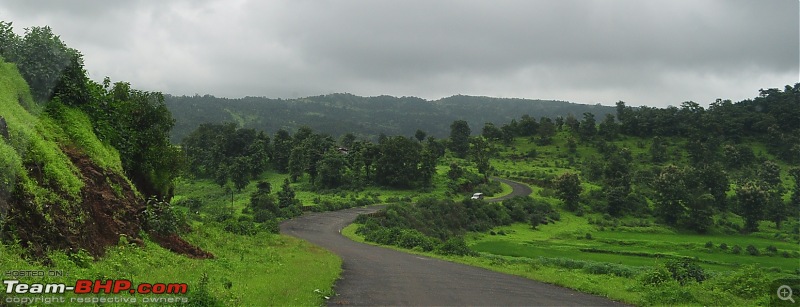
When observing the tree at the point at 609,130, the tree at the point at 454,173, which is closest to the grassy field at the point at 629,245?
the tree at the point at 454,173

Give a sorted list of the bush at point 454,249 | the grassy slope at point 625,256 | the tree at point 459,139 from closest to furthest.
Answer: the grassy slope at point 625,256 → the bush at point 454,249 → the tree at point 459,139

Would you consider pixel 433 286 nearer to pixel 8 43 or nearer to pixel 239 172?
pixel 8 43

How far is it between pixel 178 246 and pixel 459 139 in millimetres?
117406

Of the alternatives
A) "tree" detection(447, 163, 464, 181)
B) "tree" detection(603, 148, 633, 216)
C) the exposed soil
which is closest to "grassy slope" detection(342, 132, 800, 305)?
"tree" detection(603, 148, 633, 216)

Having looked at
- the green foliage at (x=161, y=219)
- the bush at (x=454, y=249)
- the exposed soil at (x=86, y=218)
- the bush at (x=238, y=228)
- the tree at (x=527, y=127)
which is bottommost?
the bush at (x=454, y=249)

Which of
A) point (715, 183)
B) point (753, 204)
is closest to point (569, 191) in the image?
point (753, 204)

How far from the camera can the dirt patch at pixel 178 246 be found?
1827 cm

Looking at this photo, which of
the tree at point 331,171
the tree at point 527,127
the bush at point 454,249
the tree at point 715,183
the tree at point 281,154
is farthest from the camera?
the tree at point 527,127

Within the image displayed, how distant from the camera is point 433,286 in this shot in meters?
18.0

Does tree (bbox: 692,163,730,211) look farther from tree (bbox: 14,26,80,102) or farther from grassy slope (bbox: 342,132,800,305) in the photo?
tree (bbox: 14,26,80,102)

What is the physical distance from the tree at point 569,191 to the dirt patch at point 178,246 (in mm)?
71271

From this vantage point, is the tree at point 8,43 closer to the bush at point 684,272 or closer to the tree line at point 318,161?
the bush at point 684,272

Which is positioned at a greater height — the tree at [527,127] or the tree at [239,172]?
the tree at [527,127]

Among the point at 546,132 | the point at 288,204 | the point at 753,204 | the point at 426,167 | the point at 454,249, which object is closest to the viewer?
the point at 454,249
